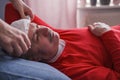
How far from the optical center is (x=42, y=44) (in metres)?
1.29

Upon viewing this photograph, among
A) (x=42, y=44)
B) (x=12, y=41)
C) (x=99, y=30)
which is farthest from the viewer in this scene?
(x=99, y=30)

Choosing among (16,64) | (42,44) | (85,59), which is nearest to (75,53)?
(85,59)

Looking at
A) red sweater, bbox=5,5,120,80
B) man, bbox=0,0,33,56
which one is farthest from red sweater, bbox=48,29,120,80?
man, bbox=0,0,33,56

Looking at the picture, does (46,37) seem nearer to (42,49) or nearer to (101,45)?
(42,49)

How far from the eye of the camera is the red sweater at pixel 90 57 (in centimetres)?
124

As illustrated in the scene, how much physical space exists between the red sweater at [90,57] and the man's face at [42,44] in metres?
0.07

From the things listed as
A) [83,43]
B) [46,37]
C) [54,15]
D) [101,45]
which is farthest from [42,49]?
[54,15]

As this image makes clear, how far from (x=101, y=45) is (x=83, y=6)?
1.34m

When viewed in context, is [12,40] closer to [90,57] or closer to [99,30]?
[90,57]

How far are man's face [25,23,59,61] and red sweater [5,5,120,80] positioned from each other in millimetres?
71

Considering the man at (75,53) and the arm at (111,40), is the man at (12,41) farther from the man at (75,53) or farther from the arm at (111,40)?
the arm at (111,40)

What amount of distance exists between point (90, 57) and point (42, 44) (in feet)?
0.94

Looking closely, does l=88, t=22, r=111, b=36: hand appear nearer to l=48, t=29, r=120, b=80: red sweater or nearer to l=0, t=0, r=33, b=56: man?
l=48, t=29, r=120, b=80: red sweater

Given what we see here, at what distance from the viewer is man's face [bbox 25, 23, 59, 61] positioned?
128cm
